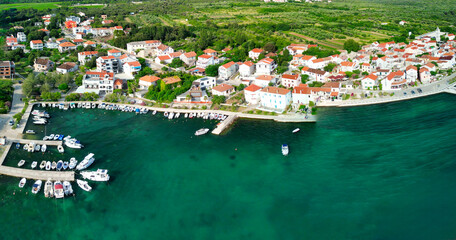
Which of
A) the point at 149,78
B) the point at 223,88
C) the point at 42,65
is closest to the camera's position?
the point at 223,88

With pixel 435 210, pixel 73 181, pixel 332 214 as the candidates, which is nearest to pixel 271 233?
pixel 332 214

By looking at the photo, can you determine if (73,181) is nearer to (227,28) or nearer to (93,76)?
(93,76)

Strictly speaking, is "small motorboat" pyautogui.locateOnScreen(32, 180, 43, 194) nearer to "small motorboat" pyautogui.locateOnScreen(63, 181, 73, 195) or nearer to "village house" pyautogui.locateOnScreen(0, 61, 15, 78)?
"small motorboat" pyautogui.locateOnScreen(63, 181, 73, 195)

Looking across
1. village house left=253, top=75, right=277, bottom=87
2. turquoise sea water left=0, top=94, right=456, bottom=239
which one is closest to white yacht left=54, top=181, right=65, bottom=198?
turquoise sea water left=0, top=94, right=456, bottom=239

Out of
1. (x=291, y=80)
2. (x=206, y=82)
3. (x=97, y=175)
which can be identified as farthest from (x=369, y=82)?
(x=97, y=175)

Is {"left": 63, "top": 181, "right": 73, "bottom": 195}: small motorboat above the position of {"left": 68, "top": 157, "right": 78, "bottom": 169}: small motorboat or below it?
below

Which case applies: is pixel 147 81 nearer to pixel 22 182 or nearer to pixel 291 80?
pixel 291 80
